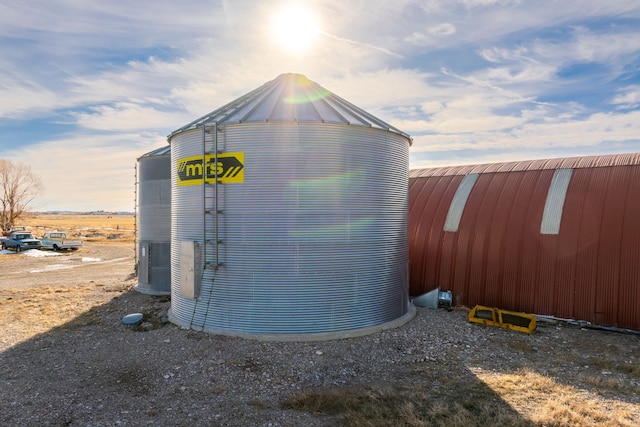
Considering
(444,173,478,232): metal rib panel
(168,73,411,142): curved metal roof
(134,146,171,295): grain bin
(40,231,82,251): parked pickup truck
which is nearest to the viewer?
(168,73,411,142): curved metal roof

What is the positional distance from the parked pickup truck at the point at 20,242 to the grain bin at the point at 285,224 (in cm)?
4009

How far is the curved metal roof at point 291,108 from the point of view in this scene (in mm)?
14719

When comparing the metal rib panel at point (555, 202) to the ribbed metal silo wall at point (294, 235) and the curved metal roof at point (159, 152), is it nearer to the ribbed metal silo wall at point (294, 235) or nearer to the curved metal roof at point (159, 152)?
the ribbed metal silo wall at point (294, 235)

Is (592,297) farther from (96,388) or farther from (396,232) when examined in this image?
(96,388)

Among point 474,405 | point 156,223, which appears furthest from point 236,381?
point 156,223

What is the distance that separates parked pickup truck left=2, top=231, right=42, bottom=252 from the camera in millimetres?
45250

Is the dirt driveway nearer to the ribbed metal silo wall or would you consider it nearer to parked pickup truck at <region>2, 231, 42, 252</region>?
parked pickup truck at <region>2, 231, 42, 252</region>

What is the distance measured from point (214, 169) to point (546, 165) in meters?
15.7

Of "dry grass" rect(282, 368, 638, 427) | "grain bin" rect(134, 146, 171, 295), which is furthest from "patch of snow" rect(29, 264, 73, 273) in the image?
"dry grass" rect(282, 368, 638, 427)

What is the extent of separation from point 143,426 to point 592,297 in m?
16.3

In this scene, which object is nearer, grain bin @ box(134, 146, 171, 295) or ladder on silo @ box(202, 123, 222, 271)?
ladder on silo @ box(202, 123, 222, 271)

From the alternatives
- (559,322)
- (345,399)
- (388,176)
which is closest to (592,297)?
(559,322)

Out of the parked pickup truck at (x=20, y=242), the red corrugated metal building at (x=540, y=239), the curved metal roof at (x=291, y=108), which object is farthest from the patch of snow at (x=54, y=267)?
the red corrugated metal building at (x=540, y=239)

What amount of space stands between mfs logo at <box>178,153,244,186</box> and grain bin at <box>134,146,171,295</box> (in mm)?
7472
